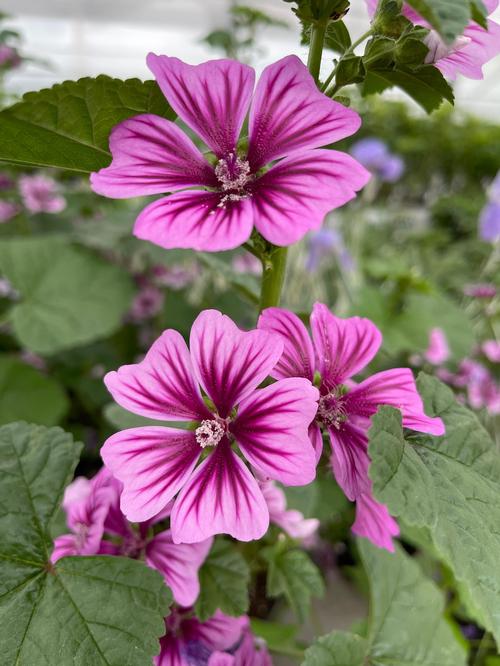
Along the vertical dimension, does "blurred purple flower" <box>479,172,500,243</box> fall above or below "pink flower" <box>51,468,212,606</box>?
below

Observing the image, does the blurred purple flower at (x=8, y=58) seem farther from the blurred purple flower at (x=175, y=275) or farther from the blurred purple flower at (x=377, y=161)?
the blurred purple flower at (x=377, y=161)

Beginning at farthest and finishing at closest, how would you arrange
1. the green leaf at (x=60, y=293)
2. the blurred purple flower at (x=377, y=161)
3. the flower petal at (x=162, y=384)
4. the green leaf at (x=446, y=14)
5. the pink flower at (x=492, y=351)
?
the blurred purple flower at (x=377, y=161) → the pink flower at (x=492, y=351) → the green leaf at (x=60, y=293) → the flower petal at (x=162, y=384) → the green leaf at (x=446, y=14)

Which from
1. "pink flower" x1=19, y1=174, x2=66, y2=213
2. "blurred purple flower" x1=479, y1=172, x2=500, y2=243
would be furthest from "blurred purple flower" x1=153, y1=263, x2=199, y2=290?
"blurred purple flower" x1=479, y1=172, x2=500, y2=243

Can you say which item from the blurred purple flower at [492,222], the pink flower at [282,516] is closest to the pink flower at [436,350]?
the blurred purple flower at [492,222]

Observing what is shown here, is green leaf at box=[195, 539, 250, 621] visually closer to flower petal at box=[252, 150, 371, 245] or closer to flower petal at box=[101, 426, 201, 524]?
flower petal at box=[101, 426, 201, 524]

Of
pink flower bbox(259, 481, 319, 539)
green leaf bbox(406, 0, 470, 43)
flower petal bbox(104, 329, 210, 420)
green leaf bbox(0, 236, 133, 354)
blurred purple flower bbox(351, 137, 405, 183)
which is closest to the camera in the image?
green leaf bbox(406, 0, 470, 43)

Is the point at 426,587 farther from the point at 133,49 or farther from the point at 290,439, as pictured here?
the point at 133,49
